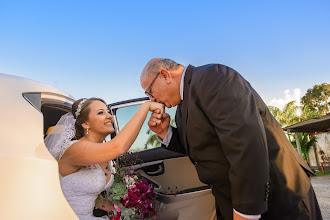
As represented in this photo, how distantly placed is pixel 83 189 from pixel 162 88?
1324mm

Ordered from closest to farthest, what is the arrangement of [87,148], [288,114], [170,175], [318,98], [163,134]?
[87,148]
[163,134]
[170,175]
[288,114]
[318,98]

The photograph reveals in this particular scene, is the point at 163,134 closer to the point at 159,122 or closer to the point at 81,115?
the point at 159,122

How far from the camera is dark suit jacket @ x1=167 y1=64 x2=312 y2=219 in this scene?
1.53 m

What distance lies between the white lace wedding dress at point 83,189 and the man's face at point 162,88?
1036mm

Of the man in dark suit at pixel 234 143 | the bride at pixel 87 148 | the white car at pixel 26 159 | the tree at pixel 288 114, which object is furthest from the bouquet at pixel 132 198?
the tree at pixel 288 114

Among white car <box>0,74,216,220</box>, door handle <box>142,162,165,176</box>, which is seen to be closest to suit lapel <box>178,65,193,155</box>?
white car <box>0,74,216,220</box>

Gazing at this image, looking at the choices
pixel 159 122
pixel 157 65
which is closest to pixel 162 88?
pixel 157 65

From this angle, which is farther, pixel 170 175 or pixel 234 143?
pixel 170 175

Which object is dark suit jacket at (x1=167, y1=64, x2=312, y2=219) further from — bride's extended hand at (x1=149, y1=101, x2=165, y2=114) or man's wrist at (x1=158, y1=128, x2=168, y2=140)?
man's wrist at (x1=158, y1=128, x2=168, y2=140)

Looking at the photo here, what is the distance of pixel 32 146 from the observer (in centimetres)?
137

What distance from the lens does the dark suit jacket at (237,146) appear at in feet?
5.03

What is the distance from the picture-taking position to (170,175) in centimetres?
318

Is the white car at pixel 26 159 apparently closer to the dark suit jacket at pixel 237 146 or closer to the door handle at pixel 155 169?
the dark suit jacket at pixel 237 146

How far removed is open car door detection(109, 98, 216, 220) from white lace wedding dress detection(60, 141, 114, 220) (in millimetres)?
594
